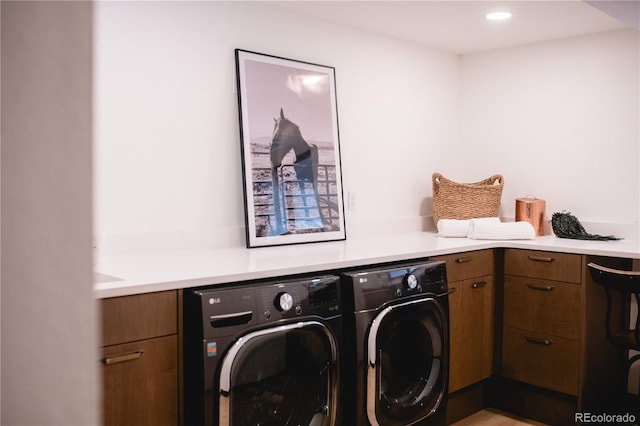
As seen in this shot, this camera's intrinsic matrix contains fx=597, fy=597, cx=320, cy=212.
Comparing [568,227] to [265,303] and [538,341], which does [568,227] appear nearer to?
[538,341]

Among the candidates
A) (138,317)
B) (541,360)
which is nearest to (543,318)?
(541,360)

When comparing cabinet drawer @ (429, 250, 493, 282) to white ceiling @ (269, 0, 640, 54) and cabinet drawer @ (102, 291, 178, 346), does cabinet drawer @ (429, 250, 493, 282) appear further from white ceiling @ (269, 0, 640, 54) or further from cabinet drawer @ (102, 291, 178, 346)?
cabinet drawer @ (102, 291, 178, 346)

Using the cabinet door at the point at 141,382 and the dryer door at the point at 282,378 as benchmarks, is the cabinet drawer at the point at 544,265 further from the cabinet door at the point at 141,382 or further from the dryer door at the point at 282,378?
the cabinet door at the point at 141,382

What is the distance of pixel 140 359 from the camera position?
177cm

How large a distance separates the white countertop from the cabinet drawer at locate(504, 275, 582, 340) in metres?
0.19

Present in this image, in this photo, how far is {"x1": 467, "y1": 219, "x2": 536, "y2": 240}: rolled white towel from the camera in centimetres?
319

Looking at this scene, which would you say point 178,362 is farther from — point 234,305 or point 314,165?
point 314,165

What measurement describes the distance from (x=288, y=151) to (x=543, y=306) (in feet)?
4.87

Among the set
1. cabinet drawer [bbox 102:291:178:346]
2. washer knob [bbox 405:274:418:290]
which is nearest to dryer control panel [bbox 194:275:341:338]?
cabinet drawer [bbox 102:291:178:346]

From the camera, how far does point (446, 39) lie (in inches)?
141

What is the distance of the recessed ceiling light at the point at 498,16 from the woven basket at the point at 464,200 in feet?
3.11

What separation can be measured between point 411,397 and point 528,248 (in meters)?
1.02

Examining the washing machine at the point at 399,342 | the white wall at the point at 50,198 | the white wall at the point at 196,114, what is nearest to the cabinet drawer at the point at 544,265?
the washing machine at the point at 399,342

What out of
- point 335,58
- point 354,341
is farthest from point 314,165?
point 354,341
